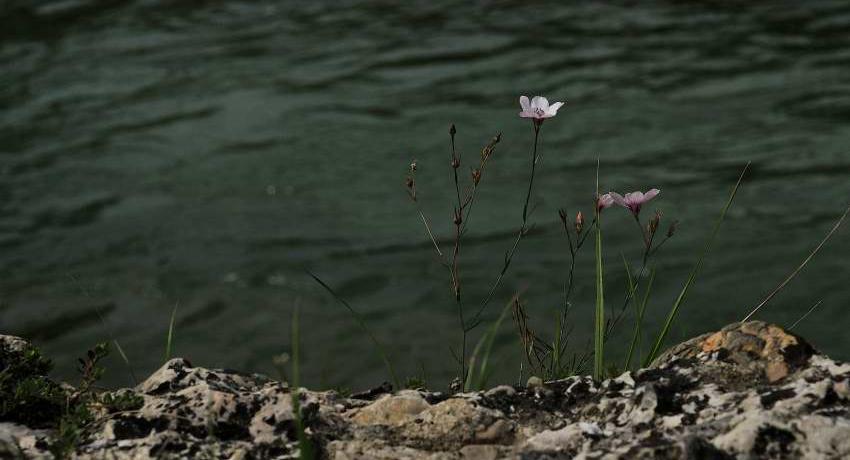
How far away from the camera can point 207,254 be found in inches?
295

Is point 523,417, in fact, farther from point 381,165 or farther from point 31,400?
point 381,165

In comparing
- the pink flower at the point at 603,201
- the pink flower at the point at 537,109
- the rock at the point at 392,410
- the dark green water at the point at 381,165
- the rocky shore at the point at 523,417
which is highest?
the pink flower at the point at 537,109

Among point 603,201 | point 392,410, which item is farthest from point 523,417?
point 603,201

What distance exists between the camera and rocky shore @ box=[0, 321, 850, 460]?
A: 221 centimetres

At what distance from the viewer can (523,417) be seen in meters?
2.53

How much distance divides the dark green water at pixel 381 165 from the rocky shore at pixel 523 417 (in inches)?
54.6

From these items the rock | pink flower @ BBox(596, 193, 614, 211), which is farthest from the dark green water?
the rock

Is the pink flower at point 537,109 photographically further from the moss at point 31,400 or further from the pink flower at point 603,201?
the moss at point 31,400

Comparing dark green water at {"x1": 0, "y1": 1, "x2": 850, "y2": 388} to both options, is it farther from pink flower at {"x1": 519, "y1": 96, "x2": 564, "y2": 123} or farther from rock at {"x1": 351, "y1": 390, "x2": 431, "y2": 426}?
rock at {"x1": 351, "y1": 390, "x2": 431, "y2": 426}

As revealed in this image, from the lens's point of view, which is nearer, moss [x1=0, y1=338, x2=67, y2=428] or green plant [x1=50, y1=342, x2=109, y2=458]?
green plant [x1=50, y1=342, x2=109, y2=458]

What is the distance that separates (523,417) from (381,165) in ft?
21.1

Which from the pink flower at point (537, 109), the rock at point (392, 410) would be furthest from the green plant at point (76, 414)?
the pink flower at point (537, 109)

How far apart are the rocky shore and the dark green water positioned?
139 cm

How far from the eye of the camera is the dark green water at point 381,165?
658 centimetres
